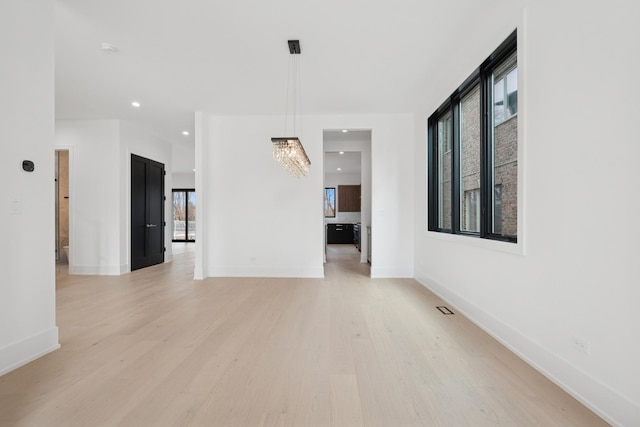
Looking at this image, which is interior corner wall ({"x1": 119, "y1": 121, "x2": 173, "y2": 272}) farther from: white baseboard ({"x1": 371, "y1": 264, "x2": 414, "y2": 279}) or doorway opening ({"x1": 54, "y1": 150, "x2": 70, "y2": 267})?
white baseboard ({"x1": 371, "y1": 264, "x2": 414, "y2": 279})

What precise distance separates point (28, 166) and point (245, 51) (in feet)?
7.40

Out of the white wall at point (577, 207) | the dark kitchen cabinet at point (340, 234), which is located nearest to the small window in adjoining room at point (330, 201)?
the dark kitchen cabinet at point (340, 234)

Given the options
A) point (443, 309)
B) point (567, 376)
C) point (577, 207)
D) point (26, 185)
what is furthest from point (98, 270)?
point (577, 207)

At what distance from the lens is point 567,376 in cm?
177

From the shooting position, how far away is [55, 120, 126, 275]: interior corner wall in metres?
5.48

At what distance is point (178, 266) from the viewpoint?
6434 mm

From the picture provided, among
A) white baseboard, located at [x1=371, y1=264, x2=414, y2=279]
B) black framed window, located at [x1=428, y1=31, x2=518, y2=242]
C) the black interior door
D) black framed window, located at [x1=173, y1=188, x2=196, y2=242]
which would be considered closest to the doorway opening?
the black interior door

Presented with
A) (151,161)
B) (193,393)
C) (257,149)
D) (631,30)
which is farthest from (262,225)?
(631,30)

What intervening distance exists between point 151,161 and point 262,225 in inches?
127

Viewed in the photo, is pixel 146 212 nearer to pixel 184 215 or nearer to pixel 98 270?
pixel 98 270

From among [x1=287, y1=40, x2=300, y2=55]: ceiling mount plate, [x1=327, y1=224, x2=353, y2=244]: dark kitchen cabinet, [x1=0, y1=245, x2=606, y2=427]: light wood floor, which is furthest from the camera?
[x1=327, y1=224, x2=353, y2=244]: dark kitchen cabinet

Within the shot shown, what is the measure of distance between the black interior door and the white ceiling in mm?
1554

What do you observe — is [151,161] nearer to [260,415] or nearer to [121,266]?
[121,266]

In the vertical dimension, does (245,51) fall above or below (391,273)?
above
